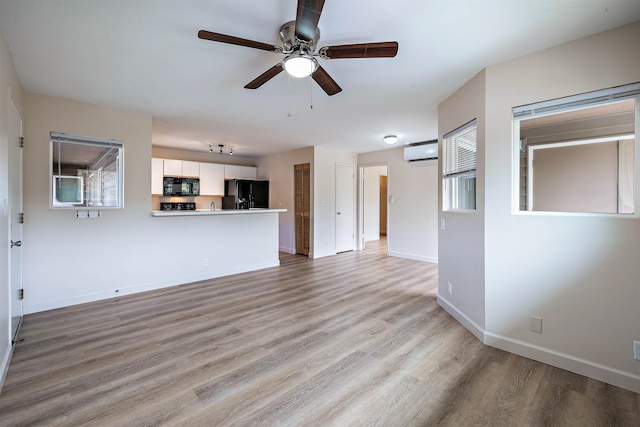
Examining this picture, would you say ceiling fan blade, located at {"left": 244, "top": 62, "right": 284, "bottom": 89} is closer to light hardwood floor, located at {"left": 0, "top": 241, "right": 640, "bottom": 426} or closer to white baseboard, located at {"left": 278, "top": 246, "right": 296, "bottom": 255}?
light hardwood floor, located at {"left": 0, "top": 241, "right": 640, "bottom": 426}

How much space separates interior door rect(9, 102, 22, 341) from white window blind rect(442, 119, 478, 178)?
13.8 feet

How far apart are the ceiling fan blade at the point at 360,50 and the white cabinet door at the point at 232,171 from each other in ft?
19.2

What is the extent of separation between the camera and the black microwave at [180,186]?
6.38 m

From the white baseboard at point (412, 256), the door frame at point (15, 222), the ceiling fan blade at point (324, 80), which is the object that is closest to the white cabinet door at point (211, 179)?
the door frame at point (15, 222)

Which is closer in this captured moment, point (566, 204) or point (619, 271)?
point (619, 271)

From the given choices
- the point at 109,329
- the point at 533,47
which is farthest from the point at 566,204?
the point at 109,329

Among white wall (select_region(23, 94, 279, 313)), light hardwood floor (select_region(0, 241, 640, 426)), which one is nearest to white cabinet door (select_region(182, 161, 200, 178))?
white wall (select_region(23, 94, 279, 313))

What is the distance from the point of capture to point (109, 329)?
282cm

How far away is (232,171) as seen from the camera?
24.3 ft

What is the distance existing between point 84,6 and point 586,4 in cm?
316

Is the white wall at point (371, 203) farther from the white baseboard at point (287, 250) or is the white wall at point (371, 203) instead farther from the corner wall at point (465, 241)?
the corner wall at point (465, 241)

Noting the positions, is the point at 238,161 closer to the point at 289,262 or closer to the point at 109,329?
the point at 289,262

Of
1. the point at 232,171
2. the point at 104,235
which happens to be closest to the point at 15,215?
the point at 104,235

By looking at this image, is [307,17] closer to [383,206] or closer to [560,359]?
[560,359]
